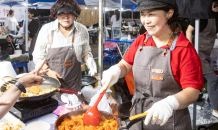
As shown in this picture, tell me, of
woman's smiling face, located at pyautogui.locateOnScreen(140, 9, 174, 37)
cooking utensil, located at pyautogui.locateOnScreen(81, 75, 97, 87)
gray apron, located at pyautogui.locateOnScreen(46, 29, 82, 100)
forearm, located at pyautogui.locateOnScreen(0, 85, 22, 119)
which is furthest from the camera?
cooking utensil, located at pyautogui.locateOnScreen(81, 75, 97, 87)

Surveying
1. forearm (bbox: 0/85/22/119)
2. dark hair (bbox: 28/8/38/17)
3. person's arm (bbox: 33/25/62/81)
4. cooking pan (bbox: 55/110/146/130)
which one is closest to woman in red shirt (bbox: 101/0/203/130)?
cooking pan (bbox: 55/110/146/130)

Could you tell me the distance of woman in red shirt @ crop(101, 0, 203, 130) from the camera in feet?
4.39

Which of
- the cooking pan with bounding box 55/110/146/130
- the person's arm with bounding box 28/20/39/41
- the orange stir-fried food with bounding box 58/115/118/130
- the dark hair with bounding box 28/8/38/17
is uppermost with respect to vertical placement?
the dark hair with bounding box 28/8/38/17

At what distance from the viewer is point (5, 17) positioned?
8.64 ft

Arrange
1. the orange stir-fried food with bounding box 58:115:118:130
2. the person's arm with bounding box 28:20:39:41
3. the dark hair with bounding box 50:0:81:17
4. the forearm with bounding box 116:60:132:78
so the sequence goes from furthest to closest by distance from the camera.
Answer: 1. the person's arm with bounding box 28:20:39:41
2. the dark hair with bounding box 50:0:81:17
3. the forearm with bounding box 116:60:132:78
4. the orange stir-fried food with bounding box 58:115:118:130

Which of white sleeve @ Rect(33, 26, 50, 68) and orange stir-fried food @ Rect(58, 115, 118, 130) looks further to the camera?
white sleeve @ Rect(33, 26, 50, 68)

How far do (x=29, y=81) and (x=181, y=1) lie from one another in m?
2.11

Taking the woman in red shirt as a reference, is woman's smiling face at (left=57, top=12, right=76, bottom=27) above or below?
above

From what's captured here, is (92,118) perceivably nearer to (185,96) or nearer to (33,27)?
(185,96)

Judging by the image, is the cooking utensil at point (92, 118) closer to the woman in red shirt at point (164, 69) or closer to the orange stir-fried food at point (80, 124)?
the orange stir-fried food at point (80, 124)

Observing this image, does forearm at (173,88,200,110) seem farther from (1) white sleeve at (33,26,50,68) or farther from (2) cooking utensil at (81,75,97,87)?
(2) cooking utensil at (81,75,97,87)

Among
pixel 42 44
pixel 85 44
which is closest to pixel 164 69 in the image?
pixel 85 44

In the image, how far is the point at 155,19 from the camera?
1.44 m

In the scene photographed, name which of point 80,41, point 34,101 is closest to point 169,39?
point 34,101
